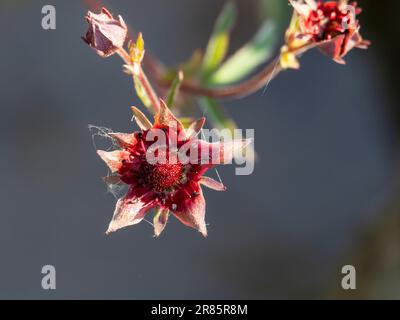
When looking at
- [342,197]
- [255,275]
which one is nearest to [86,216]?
[255,275]

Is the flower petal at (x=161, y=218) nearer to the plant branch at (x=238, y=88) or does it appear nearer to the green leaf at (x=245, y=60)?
the plant branch at (x=238, y=88)

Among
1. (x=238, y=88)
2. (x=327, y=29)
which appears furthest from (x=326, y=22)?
(x=238, y=88)

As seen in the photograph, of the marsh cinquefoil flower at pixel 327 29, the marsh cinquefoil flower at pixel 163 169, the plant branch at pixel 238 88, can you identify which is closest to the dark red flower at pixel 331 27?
the marsh cinquefoil flower at pixel 327 29

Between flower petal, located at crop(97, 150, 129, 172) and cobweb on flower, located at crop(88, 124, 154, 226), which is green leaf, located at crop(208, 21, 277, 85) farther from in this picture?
flower petal, located at crop(97, 150, 129, 172)

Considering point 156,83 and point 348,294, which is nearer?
point 156,83

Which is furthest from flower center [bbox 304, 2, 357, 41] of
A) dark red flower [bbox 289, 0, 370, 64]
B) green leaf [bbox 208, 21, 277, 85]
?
green leaf [bbox 208, 21, 277, 85]
